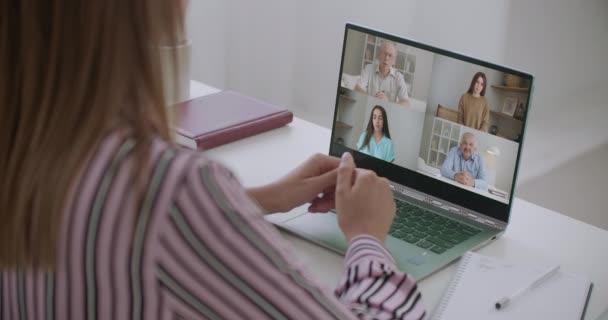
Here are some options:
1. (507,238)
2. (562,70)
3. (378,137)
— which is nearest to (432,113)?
(378,137)

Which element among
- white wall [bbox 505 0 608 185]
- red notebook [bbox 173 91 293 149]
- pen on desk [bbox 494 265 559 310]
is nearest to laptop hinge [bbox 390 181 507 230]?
pen on desk [bbox 494 265 559 310]

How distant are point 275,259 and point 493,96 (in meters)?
0.65

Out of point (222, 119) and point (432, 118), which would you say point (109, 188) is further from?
point (222, 119)

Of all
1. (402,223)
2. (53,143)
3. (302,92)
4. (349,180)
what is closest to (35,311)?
(53,143)

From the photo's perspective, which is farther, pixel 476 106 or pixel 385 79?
pixel 385 79

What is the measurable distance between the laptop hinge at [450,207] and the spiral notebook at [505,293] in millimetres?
101

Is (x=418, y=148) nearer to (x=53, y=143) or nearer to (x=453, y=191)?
(x=453, y=191)

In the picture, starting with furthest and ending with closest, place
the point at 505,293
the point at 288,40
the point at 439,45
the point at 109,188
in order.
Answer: the point at 288,40, the point at 439,45, the point at 505,293, the point at 109,188

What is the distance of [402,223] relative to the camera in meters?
1.32

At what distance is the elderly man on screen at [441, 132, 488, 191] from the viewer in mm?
1294

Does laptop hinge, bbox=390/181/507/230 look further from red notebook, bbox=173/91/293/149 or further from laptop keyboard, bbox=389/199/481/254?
red notebook, bbox=173/91/293/149

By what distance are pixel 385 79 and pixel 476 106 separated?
0.18 m

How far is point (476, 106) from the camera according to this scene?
127 centimetres

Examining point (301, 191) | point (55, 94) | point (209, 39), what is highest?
point (55, 94)
